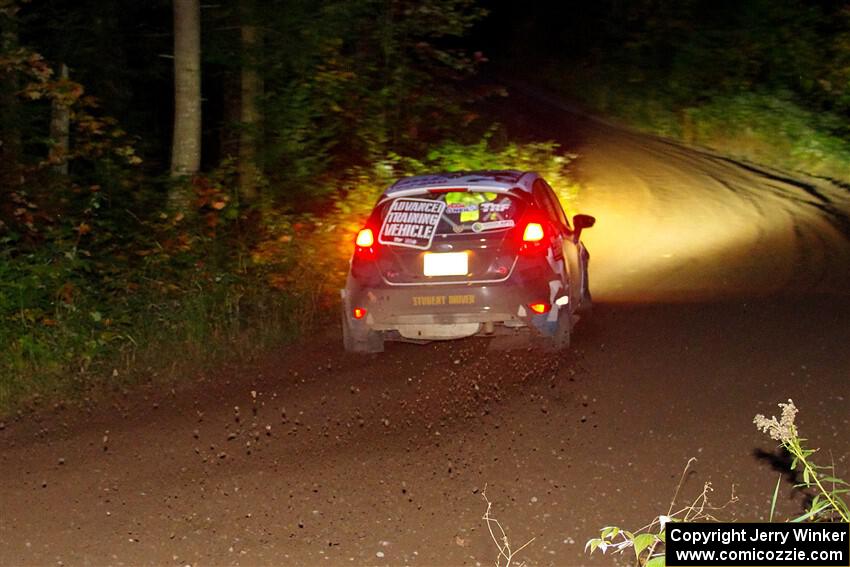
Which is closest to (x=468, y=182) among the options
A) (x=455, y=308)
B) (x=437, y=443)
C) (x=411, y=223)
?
(x=411, y=223)

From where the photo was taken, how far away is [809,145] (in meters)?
25.2

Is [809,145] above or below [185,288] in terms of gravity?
below

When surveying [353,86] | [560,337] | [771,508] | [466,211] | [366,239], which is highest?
[771,508]

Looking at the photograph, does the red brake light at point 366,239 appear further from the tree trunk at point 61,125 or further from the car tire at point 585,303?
the tree trunk at point 61,125

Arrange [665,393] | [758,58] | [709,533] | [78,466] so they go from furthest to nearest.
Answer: [758,58], [665,393], [78,466], [709,533]

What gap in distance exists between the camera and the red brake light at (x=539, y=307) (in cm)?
1027

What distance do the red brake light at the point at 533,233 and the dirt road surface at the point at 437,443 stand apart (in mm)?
1070

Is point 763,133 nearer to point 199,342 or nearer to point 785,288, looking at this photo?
point 785,288

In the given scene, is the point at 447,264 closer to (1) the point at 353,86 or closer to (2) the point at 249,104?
(2) the point at 249,104

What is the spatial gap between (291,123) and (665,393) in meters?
8.05

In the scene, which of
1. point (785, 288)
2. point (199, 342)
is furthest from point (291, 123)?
point (785, 288)

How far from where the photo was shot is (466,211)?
10422 mm

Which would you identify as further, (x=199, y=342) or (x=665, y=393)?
(x=199, y=342)

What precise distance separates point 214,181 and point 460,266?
5154mm
